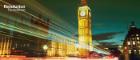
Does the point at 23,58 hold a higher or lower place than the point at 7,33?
lower

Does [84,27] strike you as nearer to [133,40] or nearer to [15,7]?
[133,40]

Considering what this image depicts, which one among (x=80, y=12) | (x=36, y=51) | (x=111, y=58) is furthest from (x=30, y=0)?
(x=80, y=12)

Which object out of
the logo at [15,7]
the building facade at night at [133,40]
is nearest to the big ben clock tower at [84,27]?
the building facade at night at [133,40]

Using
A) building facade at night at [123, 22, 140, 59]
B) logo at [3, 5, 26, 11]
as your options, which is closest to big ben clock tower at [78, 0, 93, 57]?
building facade at night at [123, 22, 140, 59]

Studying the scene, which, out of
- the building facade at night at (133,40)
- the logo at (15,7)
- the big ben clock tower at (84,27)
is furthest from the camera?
the big ben clock tower at (84,27)

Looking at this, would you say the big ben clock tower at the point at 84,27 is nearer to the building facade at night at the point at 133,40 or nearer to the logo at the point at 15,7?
the building facade at night at the point at 133,40

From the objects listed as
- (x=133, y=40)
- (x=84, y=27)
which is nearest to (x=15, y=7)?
(x=133, y=40)

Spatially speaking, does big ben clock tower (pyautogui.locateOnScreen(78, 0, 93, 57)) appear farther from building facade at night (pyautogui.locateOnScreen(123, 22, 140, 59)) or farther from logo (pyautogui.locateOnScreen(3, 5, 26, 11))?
logo (pyautogui.locateOnScreen(3, 5, 26, 11))

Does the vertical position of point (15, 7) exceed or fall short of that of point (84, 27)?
it falls short

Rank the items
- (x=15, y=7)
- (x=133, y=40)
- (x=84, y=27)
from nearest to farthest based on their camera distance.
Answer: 1. (x=15, y=7)
2. (x=133, y=40)
3. (x=84, y=27)

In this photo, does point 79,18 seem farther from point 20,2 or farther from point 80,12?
point 20,2

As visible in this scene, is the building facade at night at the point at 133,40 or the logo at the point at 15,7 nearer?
the logo at the point at 15,7

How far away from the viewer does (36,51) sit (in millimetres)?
31422

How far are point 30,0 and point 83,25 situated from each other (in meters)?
86.8
